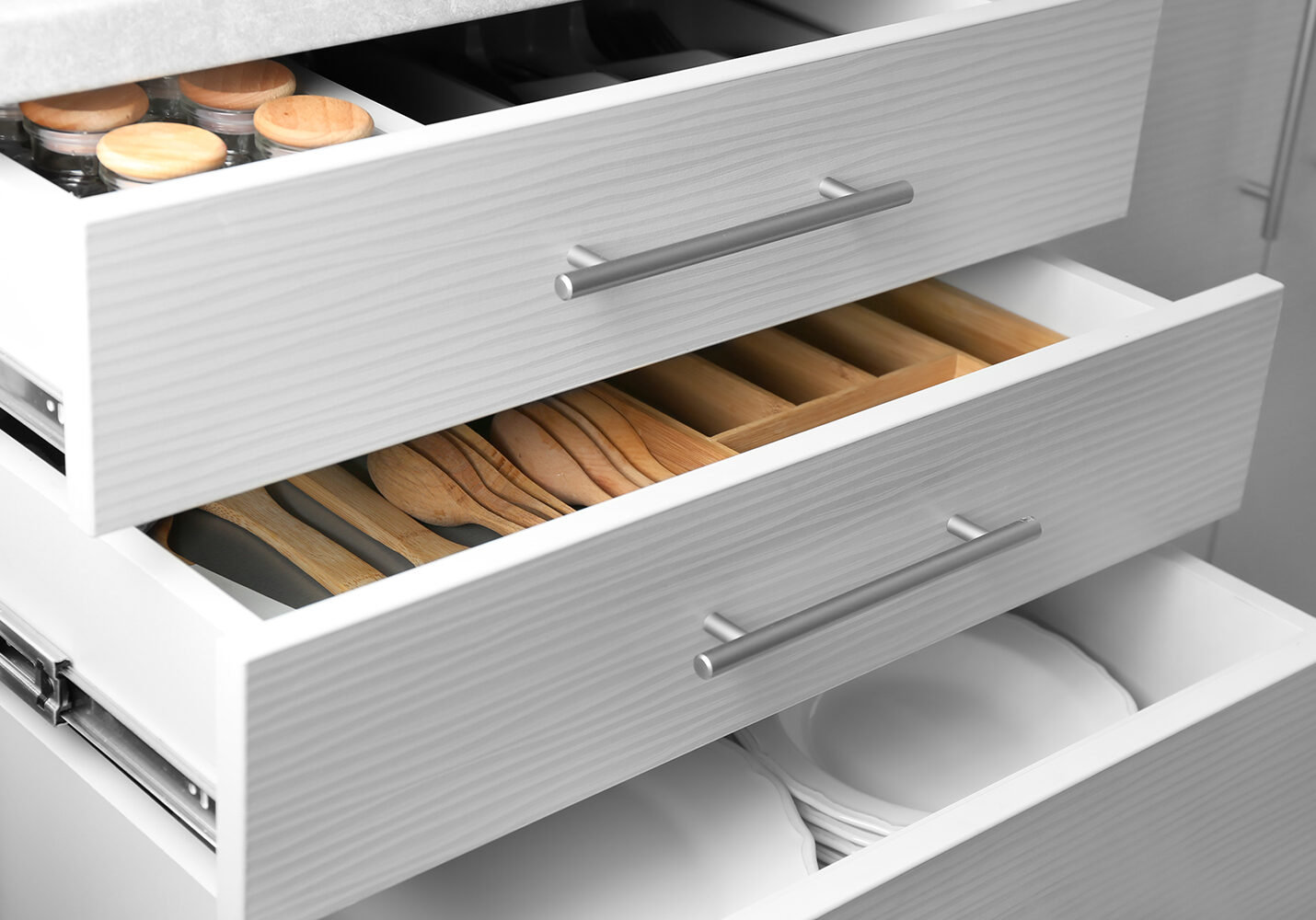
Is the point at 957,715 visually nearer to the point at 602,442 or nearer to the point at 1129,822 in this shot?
the point at 1129,822

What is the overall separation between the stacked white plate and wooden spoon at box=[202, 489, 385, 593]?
0.32 metres

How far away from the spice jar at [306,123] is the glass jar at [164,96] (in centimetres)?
5

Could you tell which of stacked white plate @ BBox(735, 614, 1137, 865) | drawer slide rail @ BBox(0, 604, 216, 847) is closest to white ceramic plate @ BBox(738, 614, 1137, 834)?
stacked white plate @ BBox(735, 614, 1137, 865)

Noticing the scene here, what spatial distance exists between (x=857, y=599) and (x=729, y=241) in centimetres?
19

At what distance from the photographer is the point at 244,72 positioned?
2.48 feet

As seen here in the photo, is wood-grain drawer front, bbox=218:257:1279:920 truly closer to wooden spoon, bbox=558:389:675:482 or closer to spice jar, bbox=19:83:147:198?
wooden spoon, bbox=558:389:675:482

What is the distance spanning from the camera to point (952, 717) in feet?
3.63

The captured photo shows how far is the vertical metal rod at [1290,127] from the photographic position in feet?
4.17

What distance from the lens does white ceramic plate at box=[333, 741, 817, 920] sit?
0.88 meters

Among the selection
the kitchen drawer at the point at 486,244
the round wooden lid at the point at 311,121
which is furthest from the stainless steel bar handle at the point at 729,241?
the round wooden lid at the point at 311,121

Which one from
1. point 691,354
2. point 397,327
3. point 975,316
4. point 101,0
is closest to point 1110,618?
point 975,316

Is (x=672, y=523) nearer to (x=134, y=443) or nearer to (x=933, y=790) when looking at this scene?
(x=134, y=443)

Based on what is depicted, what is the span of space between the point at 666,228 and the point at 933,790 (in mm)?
462

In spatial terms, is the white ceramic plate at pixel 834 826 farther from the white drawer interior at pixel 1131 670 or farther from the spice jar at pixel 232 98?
the spice jar at pixel 232 98
